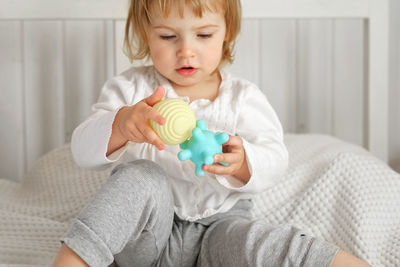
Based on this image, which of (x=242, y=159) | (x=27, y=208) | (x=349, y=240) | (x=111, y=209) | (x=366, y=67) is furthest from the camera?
(x=366, y=67)

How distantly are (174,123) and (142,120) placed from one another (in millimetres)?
65

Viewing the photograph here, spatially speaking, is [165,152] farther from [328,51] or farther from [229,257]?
[328,51]

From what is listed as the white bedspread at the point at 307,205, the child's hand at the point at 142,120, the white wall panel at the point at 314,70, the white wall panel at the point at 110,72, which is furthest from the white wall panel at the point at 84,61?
the child's hand at the point at 142,120

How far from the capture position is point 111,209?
769 mm

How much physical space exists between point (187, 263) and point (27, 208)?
1.42ft

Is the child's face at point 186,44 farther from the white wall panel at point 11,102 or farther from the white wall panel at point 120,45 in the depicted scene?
the white wall panel at point 11,102

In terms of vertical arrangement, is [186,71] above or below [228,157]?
above

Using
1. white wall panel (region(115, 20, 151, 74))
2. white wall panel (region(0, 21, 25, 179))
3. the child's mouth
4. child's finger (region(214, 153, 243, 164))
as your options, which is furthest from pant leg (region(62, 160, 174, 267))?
white wall panel (region(0, 21, 25, 179))

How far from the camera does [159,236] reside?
87 cm

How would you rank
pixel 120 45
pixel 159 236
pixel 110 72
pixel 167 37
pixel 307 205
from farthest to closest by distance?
pixel 110 72 < pixel 120 45 < pixel 307 205 < pixel 167 37 < pixel 159 236

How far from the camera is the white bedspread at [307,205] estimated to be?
3.24 ft

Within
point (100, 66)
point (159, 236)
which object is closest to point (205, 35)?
point (159, 236)

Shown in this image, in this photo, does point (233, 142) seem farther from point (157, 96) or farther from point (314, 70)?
point (314, 70)

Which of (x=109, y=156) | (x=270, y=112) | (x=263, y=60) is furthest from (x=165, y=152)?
(x=263, y=60)
